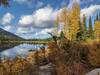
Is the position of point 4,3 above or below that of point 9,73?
above

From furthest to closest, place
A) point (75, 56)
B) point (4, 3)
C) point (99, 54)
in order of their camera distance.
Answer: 1. point (99, 54)
2. point (75, 56)
3. point (4, 3)

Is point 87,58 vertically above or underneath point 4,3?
underneath

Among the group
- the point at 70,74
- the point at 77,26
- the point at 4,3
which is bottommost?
the point at 70,74

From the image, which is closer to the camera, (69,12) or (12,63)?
(12,63)

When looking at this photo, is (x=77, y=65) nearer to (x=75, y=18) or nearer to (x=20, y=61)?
(x=20, y=61)

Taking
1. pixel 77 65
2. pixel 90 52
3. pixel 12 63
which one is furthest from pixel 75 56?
pixel 90 52

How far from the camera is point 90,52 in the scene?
1898cm

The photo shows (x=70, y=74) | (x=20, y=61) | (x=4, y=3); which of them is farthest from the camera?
(x=20, y=61)

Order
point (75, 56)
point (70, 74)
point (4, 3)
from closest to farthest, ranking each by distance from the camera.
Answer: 1. point (4, 3)
2. point (70, 74)
3. point (75, 56)

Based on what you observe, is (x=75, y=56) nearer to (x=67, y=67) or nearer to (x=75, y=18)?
(x=67, y=67)

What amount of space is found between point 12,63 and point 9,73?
4.23 feet

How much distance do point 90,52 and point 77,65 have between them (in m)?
7.85

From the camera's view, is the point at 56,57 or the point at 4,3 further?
the point at 56,57

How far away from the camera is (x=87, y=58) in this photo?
19.3m
